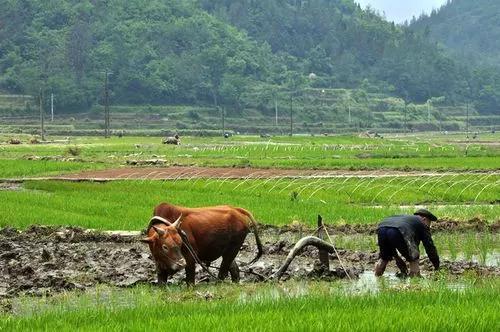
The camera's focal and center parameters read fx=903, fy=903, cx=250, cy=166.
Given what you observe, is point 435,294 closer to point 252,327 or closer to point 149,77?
point 252,327

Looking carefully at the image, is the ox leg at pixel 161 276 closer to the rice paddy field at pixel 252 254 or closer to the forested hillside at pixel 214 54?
the rice paddy field at pixel 252 254

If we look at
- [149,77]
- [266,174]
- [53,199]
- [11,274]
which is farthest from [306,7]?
[11,274]

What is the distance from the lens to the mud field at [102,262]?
10.7m

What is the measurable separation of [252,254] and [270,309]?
5526 millimetres

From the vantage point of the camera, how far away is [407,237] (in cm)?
1057

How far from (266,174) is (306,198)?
733 centimetres

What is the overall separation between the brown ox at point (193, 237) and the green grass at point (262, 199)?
5.51 metres

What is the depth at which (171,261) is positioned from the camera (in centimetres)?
962

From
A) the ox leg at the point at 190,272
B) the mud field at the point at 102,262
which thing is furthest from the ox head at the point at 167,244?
the mud field at the point at 102,262

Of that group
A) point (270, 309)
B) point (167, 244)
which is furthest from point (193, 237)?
point (270, 309)

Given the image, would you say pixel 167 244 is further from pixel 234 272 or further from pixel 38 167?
pixel 38 167

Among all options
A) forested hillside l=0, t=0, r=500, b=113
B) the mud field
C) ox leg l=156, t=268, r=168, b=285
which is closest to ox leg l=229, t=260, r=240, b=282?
the mud field

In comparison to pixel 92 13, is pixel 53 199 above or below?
below

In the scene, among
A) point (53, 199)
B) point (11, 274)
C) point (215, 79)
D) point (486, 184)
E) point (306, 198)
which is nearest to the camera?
point (11, 274)
